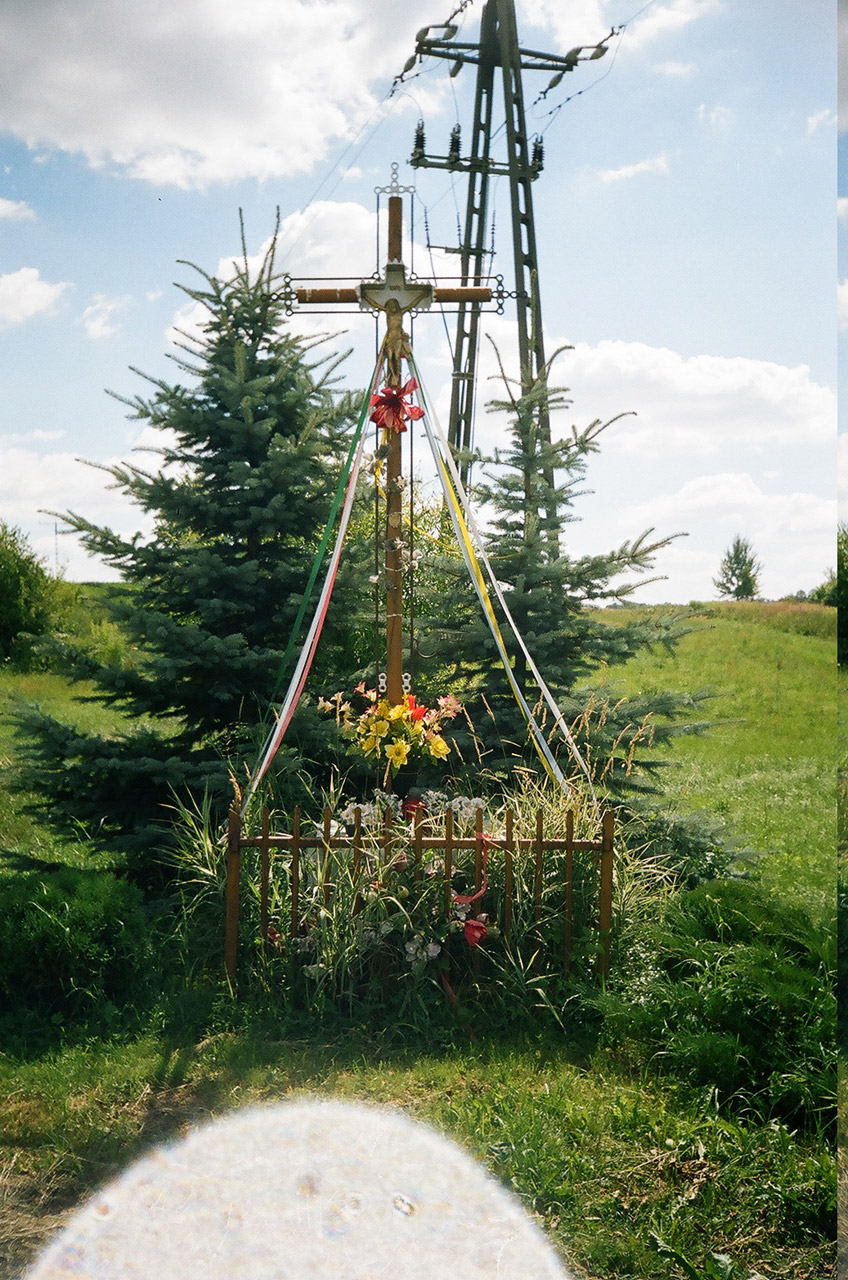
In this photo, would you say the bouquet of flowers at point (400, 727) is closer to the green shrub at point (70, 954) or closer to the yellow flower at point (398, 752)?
the yellow flower at point (398, 752)

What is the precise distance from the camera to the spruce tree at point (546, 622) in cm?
610

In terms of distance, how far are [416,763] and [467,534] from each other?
152 cm

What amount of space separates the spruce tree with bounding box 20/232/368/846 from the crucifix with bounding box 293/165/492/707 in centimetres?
92

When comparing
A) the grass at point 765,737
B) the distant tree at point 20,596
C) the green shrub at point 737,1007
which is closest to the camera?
the green shrub at point 737,1007

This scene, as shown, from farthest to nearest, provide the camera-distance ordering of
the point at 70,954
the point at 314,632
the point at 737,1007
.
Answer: the point at 314,632, the point at 70,954, the point at 737,1007

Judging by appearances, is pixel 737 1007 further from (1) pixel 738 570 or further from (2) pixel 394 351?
(1) pixel 738 570

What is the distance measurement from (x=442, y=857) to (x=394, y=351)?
2627mm

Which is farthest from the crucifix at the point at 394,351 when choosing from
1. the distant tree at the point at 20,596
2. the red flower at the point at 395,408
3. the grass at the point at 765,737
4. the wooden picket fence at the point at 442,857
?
the distant tree at the point at 20,596

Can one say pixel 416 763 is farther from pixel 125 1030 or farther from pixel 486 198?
pixel 486 198

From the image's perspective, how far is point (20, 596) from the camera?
1950 centimetres

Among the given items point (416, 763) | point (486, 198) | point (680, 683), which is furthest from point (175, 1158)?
point (680, 683)

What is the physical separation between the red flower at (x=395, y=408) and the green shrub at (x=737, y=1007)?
2823 mm

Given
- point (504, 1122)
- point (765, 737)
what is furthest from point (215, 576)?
point (765, 737)

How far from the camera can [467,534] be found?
5.24 metres
